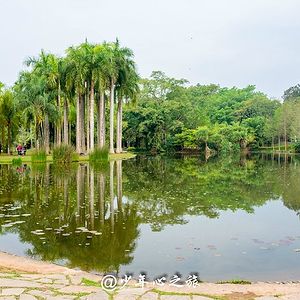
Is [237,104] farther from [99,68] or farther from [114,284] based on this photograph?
[114,284]

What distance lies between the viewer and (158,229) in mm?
9242

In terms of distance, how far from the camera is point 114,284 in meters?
5.06

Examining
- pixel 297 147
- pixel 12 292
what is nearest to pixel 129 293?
pixel 12 292

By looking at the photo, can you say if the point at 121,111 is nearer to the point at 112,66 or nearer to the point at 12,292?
the point at 112,66

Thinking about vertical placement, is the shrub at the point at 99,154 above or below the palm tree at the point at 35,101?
below

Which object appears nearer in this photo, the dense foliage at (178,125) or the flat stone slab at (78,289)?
the flat stone slab at (78,289)

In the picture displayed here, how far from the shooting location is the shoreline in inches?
185

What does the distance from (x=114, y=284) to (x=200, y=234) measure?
13.0 ft

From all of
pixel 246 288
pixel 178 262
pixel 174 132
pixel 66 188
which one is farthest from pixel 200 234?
pixel 174 132

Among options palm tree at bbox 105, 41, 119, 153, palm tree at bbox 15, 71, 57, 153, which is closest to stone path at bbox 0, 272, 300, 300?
palm tree at bbox 15, 71, 57, 153

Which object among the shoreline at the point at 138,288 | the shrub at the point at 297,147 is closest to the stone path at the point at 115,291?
the shoreline at the point at 138,288

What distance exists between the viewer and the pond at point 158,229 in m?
6.68

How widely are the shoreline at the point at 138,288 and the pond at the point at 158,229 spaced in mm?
849

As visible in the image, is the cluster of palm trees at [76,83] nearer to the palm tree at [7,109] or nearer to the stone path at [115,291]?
the palm tree at [7,109]
